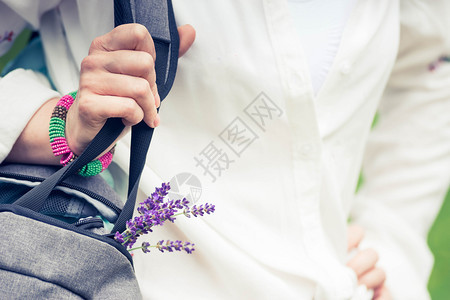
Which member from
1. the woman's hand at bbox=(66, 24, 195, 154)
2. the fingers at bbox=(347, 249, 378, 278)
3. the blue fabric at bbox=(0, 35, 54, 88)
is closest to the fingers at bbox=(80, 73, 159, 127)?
the woman's hand at bbox=(66, 24, 195, 154)

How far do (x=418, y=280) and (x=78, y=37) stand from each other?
2.58ft

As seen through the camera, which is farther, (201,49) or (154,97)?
(201,49)

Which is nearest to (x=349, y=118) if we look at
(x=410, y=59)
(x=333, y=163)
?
(x=333, y=163)

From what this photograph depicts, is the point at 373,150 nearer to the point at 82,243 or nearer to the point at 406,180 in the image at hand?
the point at 406,180

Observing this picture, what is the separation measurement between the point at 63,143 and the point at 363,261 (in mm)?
587

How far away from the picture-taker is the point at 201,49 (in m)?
0.56

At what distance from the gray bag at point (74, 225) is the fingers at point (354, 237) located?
0.52m

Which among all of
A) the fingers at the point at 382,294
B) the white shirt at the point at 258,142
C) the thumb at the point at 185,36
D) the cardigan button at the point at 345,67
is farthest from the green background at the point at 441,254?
the thumb at the point at 185,36

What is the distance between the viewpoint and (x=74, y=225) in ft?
1.33

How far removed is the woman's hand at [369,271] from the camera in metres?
0.74

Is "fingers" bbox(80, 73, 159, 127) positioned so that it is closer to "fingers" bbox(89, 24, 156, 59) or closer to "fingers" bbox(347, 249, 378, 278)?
"fingers" bbox(89, 24, 156, 59)

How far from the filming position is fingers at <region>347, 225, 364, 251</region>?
2.64ft

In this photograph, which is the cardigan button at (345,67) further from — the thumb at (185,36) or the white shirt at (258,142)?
the thumb at (185,36)

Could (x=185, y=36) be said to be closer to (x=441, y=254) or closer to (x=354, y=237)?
(x=354, y=237)
